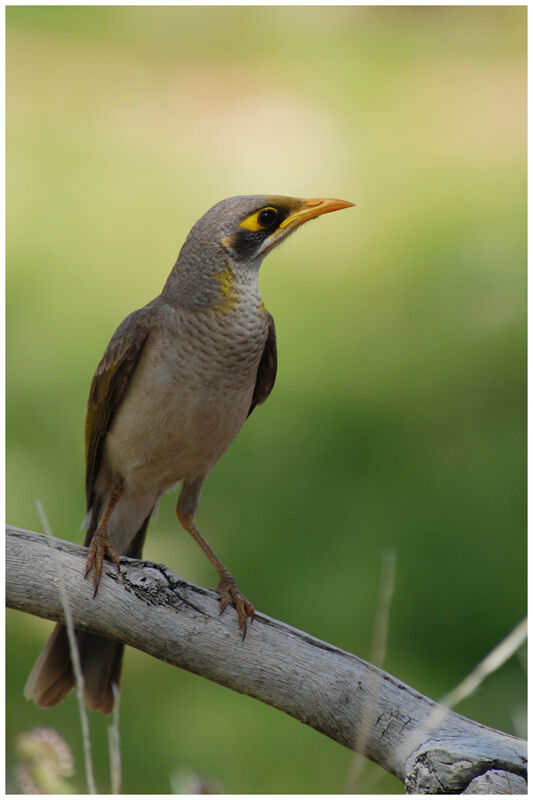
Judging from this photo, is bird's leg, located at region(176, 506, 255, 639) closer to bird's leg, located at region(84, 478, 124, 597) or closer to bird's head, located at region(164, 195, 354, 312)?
bird's leg, located at region(84, 478, 124, 597)

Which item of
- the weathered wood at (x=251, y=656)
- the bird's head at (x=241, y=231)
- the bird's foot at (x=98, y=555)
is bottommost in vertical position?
the weathered wood at (x=251, y=656)

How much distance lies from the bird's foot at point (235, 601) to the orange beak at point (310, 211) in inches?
38.6

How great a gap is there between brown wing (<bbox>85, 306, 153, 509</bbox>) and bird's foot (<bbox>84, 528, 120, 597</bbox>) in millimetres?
303

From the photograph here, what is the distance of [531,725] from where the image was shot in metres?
2.44

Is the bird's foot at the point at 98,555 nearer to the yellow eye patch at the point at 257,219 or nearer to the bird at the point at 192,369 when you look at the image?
the bird at the point at 192,369

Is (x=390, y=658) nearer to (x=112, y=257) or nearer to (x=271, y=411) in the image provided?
(x=271, y=411)

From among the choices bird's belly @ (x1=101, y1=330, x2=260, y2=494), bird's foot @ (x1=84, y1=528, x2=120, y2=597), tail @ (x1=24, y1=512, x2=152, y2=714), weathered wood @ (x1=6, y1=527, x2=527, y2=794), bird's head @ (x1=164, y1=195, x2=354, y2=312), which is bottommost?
tail @ (x1=24, y1=512, x2=152, y2=714)

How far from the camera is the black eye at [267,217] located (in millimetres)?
2547

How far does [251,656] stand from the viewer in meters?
2.39

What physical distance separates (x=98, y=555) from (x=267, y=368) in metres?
0.73

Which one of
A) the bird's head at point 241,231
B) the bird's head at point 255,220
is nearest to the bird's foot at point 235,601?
the bird's head at point 241,231

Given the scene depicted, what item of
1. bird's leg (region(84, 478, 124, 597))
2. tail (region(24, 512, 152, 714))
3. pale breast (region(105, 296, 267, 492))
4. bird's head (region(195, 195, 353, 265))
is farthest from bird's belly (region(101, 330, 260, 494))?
tail (region(24, 512, 152, 714))

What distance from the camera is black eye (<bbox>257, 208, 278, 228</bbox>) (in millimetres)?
2547

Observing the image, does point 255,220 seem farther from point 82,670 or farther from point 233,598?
point 82,670
